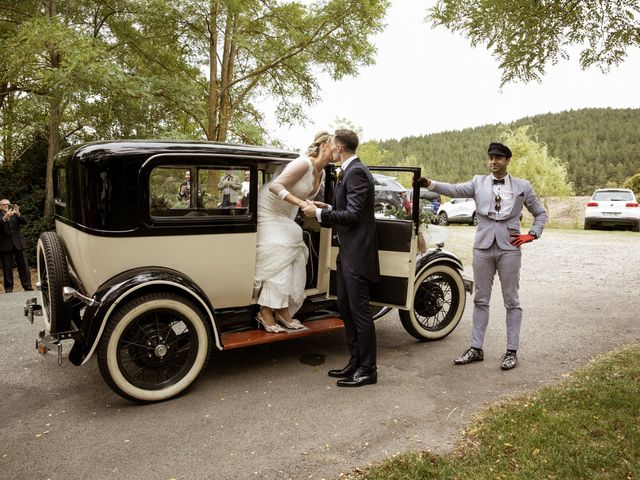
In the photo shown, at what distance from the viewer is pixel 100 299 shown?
3600 millimetres

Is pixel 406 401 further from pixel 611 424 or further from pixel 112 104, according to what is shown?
pixel 112 104

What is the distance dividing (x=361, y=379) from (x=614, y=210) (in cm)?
1924

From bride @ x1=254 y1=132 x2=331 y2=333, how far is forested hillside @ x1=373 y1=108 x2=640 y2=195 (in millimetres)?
71916

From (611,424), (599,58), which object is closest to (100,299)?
(611,424)

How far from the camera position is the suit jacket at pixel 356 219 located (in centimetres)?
393

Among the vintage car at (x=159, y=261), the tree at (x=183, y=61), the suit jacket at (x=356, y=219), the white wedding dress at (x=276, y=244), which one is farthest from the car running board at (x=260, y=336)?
the tree at (x=183, y=61)

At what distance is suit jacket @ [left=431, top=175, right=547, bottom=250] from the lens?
4461 mm

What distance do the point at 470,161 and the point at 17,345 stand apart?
10037 centimetres

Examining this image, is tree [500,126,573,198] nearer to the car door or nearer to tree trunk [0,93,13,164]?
tree trunk [0,93,13,164]

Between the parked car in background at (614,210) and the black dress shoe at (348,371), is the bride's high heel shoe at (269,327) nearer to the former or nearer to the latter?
the black dress shoe at (348,371)

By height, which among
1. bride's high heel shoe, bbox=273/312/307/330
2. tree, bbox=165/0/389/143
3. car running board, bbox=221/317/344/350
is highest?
tree, bbox=165/0/389/143

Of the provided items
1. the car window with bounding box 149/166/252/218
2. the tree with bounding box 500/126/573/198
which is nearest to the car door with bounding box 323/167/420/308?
the car window with bounding box 149/166/252/218

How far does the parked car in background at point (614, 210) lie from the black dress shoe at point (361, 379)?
1903 centimetres

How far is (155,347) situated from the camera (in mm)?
3850
